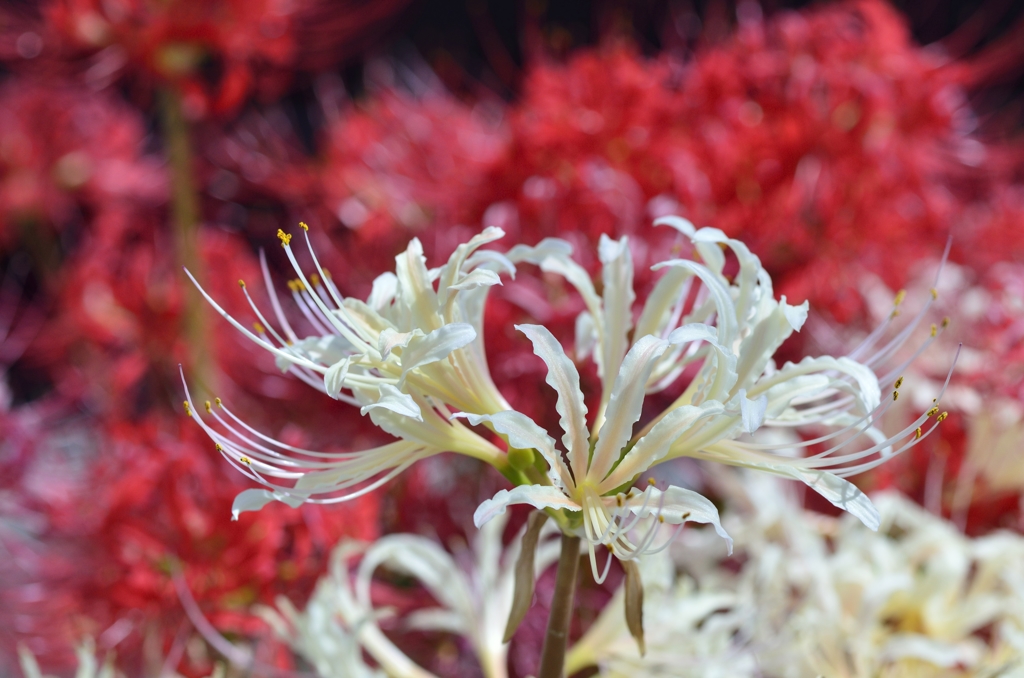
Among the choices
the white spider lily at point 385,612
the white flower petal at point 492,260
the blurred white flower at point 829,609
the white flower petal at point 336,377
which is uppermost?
the white flower petal at point 492,260

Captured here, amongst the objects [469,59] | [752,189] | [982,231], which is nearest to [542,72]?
[752,189]

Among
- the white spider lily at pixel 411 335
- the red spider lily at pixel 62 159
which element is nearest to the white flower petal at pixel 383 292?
the white spider lily at pixel 411 335

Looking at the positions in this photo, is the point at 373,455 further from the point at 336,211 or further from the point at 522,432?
the point at 336,211

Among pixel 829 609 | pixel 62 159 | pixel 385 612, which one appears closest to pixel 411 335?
pixel 385 612

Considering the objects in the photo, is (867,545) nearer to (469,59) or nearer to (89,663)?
(89,663)

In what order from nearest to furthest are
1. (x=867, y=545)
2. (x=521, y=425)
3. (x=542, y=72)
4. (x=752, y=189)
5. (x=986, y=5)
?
(x=521, y=425) → (x=867, y=545) → (x=752, y=189) → (x=542, y=72) → (x=986, y=5)

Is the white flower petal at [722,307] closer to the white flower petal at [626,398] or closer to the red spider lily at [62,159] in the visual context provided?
the white flower petal at [626,398]
